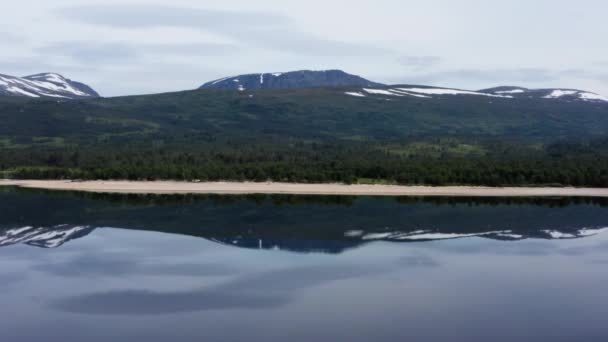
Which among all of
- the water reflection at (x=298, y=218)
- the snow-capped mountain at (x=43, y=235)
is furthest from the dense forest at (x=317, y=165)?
the snow-capped mountain at (x=43, y=235)

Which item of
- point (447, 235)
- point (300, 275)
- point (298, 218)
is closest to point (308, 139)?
point (298, 218)

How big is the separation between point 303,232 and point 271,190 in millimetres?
23131

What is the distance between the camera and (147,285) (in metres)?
22.5

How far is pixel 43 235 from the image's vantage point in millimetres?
33812

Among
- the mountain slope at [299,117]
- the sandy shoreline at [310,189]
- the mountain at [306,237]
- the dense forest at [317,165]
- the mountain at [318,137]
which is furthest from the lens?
the mountain slope at [299,117]

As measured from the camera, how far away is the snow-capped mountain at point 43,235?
3159 cm

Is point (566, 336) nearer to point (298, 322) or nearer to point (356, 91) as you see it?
point (298, 322)

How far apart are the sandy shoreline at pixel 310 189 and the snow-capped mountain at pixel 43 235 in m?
21.5

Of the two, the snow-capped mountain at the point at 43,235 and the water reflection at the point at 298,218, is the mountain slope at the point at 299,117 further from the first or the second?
the snow-capped mountain at the point at 43,235

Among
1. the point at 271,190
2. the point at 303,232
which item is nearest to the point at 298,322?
the point at 303,232

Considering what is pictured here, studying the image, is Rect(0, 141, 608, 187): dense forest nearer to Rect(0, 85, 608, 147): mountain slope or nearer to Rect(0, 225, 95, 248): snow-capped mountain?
Rect(0, 85, 608, 147): mountain slope

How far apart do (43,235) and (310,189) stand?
1108 inches

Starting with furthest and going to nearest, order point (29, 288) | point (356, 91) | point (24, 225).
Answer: point (356, 91) < point (24, 225) < point (29, 288)

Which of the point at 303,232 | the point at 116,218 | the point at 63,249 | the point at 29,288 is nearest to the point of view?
the point at 29,288
